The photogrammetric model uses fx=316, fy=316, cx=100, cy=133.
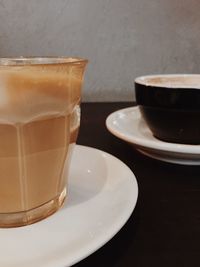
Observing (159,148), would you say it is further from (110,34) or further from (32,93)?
(110,34)

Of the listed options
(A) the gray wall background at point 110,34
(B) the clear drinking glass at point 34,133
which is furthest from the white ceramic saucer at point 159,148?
(A) the gray wall background at point 110,34

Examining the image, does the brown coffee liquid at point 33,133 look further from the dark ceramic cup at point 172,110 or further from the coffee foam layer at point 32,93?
the dark ceramic cup at point 172,110

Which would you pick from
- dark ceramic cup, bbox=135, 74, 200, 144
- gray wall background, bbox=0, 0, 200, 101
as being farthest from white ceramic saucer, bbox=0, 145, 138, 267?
gray wall background, bbox=0, 0, 200, 101

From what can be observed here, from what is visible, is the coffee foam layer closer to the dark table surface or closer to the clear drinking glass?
the clear drinking glass

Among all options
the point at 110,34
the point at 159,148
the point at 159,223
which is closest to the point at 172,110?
the point at 159,148

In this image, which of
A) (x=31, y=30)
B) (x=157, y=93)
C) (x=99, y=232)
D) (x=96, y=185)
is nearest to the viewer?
(x=99, y=232)

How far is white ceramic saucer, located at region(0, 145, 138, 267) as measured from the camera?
0.22m

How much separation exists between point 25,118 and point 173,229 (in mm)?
158

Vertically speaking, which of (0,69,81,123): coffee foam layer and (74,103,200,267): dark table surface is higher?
(0,69,81,123): coffee foam layer

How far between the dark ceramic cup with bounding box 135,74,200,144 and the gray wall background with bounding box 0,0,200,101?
0.45 metres

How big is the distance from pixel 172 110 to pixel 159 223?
0.21 meters

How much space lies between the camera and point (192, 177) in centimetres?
38

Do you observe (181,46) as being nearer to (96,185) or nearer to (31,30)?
(31,30)

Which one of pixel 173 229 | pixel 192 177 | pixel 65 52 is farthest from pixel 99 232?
Result: pixel 65 52
